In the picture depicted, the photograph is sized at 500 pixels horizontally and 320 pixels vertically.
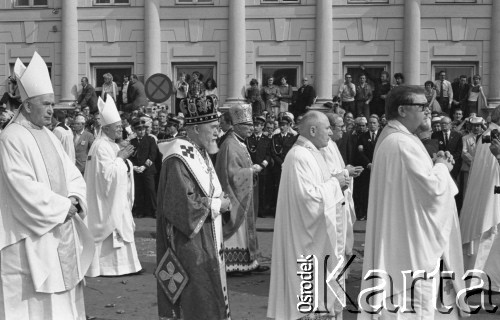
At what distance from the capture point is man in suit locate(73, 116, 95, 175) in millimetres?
19547

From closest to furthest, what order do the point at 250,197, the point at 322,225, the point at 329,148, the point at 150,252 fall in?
the point at 322,225 < the point at 329,148 < the point at 250,197 < the point at 150,252

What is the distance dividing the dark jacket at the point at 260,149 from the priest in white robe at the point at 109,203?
6685 millimetres

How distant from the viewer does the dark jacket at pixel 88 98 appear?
27.4 m

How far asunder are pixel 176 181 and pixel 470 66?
2226 centimetres

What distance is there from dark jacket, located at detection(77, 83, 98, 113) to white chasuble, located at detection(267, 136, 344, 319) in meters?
19.1

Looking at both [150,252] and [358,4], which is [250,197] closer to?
[150,252]

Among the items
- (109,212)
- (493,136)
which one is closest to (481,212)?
(493,136)

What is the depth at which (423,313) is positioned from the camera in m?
7.45

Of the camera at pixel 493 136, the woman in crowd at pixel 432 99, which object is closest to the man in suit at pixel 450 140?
the woman in crowd at pixel 432 99

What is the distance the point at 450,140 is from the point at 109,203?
770cm

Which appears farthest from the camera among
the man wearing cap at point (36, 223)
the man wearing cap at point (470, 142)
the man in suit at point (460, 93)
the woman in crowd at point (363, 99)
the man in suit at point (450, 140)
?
the woman in crowd at point (363, 99)

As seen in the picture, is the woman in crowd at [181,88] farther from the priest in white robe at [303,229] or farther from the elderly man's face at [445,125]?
the priest in white robe at [303,229]

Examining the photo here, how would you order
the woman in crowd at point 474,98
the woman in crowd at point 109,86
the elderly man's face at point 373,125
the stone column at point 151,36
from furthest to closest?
the stone column at point 151,36, the woman in crowd at point 109,86, the woman in crowd at point 474,98, the elderly man's face at point 373,125

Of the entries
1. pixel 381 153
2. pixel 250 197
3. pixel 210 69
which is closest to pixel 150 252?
pixel 250 197
